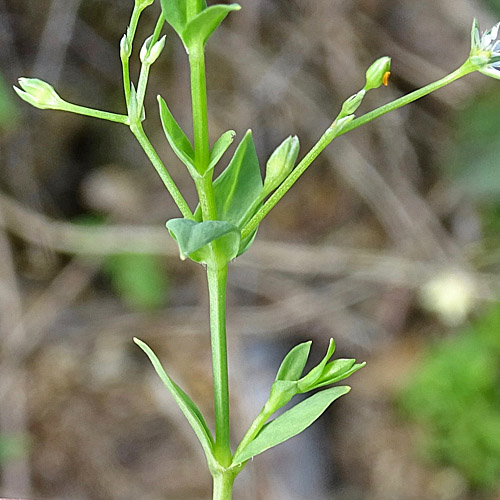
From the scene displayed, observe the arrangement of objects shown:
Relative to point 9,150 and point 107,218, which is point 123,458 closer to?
point 107,218

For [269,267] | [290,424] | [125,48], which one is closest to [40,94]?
[125,48]

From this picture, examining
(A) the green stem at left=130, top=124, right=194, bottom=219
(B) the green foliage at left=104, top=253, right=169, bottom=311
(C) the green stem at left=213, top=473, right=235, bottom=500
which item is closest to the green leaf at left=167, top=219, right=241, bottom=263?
(A) the green stem at left=130, top=124, right=194, bottom=219

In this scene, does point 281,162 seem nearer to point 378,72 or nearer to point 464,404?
point 378,72

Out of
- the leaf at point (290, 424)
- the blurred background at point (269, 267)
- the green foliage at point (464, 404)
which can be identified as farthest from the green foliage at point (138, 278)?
the leaf at point (290, 424)

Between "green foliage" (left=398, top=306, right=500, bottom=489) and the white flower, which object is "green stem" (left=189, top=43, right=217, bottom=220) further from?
"green foliage" (left=398, top=306, right=500, bottom=489)

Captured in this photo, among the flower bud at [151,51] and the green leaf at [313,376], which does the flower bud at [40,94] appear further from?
the green leaf at [313,376]

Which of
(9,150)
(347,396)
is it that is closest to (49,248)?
(9,150)
